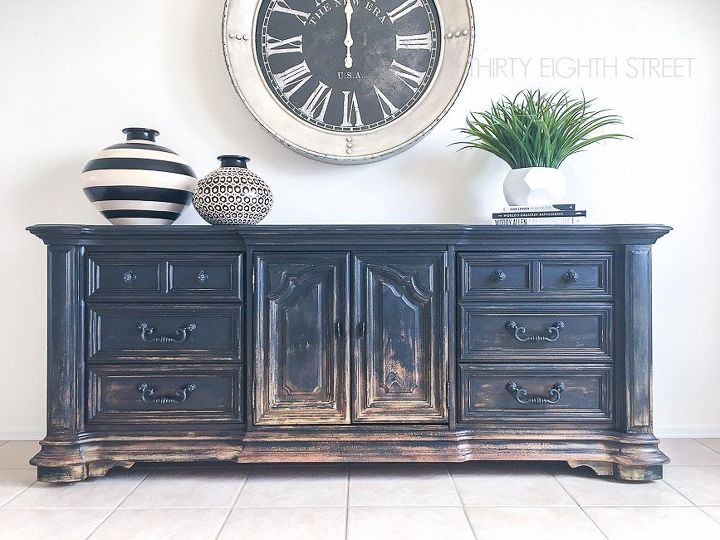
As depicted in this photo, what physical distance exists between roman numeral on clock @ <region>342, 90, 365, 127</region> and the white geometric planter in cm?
67

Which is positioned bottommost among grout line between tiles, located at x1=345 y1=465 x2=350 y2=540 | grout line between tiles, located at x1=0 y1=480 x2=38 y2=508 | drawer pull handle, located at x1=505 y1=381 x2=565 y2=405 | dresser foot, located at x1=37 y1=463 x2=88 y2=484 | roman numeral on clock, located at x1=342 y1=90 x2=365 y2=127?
grout line between tiles, located at x1=0 y1=480 x2=38 y2=508

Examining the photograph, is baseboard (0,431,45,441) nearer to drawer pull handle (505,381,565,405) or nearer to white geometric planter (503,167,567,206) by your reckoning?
drawer pull handle (505,381,565,405)

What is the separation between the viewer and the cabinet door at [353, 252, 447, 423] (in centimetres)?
182

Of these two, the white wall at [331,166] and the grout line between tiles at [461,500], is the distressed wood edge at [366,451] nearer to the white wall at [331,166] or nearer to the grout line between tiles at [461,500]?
the grout line between tiles at [461,500]

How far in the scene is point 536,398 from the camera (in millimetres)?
1833

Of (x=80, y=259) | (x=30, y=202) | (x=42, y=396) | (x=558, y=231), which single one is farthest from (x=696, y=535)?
(x=30, y=202)

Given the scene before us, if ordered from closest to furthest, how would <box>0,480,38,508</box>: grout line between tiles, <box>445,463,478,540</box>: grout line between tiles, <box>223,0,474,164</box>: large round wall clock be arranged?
<box>445,463,478,540</box>: grout line between tiles
<box>0,480,38,508</box>: grout line between tiles
<box>223,0,474,164</box>: large round wall clock

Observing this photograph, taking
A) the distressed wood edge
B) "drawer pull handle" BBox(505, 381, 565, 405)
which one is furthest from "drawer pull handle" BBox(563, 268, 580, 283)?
the distressed wood edge

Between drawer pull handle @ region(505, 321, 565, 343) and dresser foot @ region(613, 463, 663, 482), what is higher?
drawer pull handle @ region(505, 321, 565, 343)

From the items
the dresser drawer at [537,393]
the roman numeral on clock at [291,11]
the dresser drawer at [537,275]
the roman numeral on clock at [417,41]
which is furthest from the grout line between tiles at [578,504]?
the roman numeral on clock at [291,11]

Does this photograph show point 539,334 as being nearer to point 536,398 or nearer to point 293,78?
point 536,398

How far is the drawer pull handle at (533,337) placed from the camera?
183 cm

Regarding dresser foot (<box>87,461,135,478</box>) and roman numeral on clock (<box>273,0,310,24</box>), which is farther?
roman numeral on clock (<box>273,0,310,24</box>)

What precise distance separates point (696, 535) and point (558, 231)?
94cm
